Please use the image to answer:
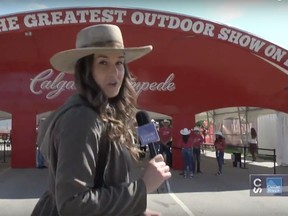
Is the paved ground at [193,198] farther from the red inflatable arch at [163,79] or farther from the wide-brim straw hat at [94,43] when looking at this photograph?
the wide-brim straw hat at [94,43]

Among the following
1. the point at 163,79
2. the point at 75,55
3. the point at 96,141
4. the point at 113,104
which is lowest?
the point at 96,141

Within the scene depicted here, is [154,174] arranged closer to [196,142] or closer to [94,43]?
[94,43]

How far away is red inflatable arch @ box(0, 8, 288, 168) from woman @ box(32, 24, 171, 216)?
41.4ft

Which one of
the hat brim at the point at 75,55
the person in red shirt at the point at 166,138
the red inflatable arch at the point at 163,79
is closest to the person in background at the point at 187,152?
the person in red shirt at the point at 166,138

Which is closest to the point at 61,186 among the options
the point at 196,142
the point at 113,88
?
the point at 113,88

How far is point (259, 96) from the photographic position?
1598 centimetres

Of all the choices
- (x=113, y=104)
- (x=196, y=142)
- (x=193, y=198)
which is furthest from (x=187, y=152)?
(x=113, y=104)

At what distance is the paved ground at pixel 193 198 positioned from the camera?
7949mm

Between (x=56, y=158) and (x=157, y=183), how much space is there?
1.20 ft

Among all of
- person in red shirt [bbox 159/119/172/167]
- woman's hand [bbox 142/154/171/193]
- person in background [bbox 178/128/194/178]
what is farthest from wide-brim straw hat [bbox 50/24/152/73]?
person in red shirt [bbox 159/119/172/167]

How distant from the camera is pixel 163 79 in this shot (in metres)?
16.0

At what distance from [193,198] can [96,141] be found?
26.8 ft

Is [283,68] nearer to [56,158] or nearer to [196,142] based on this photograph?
[196,142]

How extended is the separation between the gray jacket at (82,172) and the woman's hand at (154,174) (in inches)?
1.5
